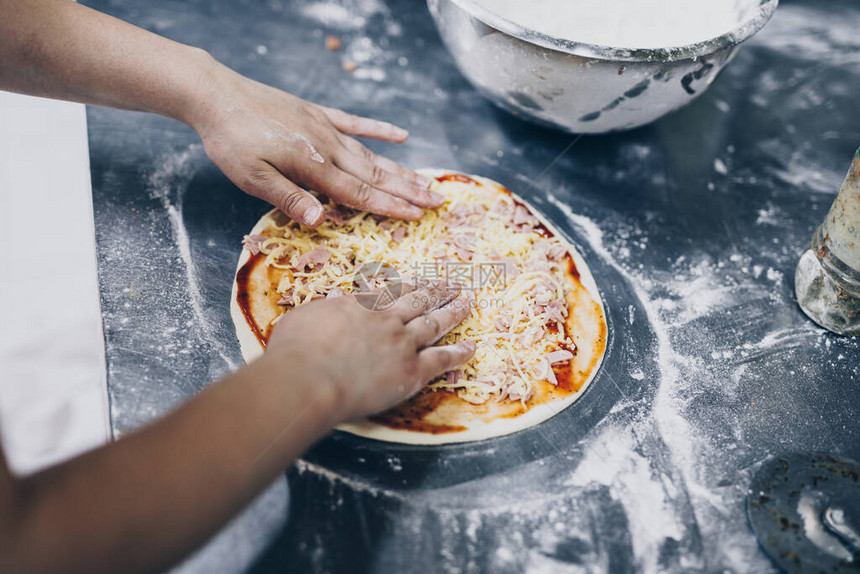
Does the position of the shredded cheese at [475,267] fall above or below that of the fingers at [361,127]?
below

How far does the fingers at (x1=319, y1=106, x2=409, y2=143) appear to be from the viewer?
1.90 m

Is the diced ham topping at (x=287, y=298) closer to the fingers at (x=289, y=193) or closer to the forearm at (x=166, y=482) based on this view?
the fingers at (x=289, y=193)

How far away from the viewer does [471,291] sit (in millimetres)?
1690

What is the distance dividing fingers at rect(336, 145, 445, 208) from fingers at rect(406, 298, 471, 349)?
39 cm

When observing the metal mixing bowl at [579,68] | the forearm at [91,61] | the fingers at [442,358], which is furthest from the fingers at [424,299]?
the forearm at [91,61]

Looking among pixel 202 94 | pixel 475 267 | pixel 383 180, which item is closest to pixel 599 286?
pixel 475 267

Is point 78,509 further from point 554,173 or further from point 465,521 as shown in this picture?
point 554,173

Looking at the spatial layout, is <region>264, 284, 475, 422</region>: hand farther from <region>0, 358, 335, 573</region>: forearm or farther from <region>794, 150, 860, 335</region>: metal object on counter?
<region>794, 150, 860, 335</region>: metal object on counter

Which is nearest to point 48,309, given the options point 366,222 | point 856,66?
point 366,222

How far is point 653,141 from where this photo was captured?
2348 millimetres

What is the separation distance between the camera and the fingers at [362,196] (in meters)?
1.71

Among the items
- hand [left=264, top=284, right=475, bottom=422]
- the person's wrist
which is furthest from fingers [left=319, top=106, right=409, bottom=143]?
hand [left=264, top=284, right=475, bottom=422]

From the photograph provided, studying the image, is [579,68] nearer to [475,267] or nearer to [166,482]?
[475,267]

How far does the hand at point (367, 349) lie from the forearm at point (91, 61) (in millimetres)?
848
